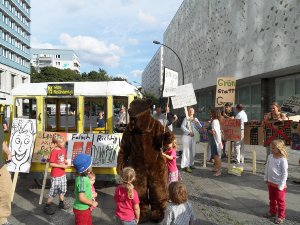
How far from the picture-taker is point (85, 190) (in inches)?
170

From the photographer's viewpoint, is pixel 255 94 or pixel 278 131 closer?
pixel 278 131

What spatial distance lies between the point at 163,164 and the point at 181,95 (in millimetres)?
3730

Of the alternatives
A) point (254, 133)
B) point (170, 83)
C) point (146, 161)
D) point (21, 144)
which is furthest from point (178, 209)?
point (254, 133)

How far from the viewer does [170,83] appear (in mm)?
9062

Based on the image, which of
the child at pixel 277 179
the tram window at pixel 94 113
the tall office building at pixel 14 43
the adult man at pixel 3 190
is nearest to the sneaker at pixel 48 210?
the adult man at pixel 3 190

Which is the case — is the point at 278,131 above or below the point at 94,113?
below

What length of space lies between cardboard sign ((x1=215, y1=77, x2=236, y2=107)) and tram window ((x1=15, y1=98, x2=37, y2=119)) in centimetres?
555

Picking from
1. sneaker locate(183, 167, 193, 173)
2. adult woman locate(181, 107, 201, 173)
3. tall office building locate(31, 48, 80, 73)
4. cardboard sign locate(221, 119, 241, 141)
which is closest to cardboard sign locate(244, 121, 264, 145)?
cardboard sign locate(221, 119, 241, 141)

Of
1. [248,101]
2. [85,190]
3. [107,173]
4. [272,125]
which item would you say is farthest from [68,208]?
[248,101]

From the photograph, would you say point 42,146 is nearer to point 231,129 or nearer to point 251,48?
point 231,129

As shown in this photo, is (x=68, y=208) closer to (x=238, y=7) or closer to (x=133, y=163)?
(x=133, y=163)

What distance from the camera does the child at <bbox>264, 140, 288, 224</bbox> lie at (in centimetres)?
537

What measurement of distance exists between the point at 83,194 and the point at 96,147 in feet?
9.58

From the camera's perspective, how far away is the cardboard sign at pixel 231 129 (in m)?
9.27
